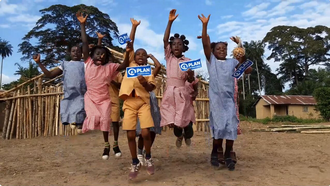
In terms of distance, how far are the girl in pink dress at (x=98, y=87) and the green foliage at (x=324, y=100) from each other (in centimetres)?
1919

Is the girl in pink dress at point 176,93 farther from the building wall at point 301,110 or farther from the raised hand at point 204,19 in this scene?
the building wall at point 301,110

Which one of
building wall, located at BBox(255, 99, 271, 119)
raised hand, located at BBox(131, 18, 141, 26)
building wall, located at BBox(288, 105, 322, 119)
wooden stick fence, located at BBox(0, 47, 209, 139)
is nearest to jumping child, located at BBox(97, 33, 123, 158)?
raised hand, located at BBox(131, 18, 141, 26)

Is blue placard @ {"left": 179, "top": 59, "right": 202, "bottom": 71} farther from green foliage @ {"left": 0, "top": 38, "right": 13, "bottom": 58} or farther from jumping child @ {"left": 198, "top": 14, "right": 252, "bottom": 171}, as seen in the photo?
green foliage @ {"left": 0, "top": 38, "right": 13, "bottom": 58}

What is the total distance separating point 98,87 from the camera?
178 inches

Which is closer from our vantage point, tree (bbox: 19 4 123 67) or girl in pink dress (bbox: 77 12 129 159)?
girl in pink dress (bbox: 77 12 129 159)

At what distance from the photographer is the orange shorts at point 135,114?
4.14 meters

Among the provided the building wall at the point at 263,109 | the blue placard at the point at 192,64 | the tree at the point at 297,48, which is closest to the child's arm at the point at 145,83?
the blue placard at the point at 192,64

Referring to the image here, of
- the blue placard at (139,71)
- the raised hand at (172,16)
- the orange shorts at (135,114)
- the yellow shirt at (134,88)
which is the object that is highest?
the raised hand at (172,16)

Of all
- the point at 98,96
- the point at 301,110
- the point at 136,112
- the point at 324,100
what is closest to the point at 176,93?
the point at 136,112

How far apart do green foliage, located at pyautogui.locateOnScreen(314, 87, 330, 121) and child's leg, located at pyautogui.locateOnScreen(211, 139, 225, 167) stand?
58.8 feet

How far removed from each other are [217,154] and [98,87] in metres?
2.25

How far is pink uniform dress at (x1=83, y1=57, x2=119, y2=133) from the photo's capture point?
439 centimetres

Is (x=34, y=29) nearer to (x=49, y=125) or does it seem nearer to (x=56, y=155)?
(x=49, y=125)

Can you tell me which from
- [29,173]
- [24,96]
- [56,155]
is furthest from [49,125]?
[29,173]
